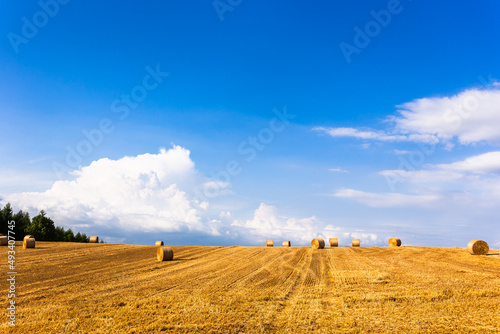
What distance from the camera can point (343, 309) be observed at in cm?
1313

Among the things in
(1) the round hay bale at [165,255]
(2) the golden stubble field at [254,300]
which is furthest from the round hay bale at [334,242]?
(1) the round hay bale at [165,255]

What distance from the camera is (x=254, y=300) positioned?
14359mm

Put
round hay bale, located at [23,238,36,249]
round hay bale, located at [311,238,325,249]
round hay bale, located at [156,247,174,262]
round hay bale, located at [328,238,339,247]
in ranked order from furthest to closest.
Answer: round hay bale, located at [328,238,339,247] < round hay bale, located at [311,238,325,249] < round hay bale, located at [23,238,36,249] < round hay bale, located at [156,247,174,262]

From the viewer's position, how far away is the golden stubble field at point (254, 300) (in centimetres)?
1108

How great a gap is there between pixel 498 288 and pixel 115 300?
1674 centimetres

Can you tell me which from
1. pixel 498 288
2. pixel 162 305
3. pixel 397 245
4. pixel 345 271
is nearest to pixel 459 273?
pixel 498 288

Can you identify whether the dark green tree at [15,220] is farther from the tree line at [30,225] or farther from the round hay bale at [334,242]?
the round hay bale at [334,242]

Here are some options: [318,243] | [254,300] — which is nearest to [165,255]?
[254,300]

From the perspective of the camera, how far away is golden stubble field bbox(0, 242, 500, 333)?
1108cm

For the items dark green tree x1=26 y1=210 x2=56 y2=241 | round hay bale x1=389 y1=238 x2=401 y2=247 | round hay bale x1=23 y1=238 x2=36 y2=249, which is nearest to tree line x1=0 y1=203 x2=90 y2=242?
dark green tree x1=26 y1=210 x2=56 y2=241

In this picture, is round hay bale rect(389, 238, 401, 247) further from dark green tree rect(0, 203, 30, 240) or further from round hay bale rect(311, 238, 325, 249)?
dark green tree rect(0, 203, 30, 240)

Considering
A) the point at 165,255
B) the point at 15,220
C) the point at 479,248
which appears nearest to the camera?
the point at 165,255

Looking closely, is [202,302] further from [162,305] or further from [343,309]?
[343,309]

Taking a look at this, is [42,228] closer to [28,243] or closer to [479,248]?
[28,243]
